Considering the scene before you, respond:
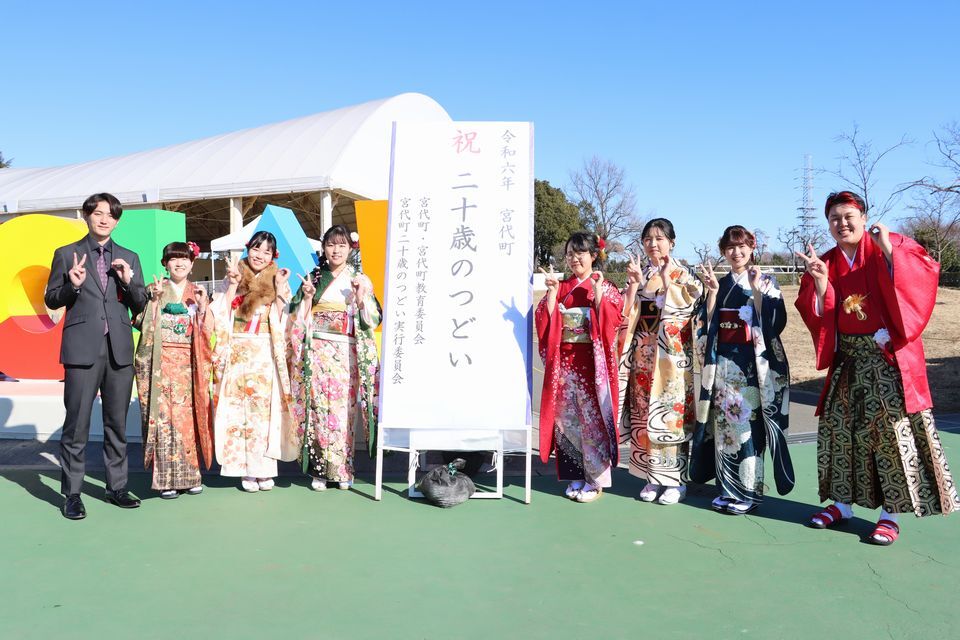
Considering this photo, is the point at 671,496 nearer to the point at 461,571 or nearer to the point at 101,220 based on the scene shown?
the point at 461,571

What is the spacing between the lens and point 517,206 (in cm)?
399

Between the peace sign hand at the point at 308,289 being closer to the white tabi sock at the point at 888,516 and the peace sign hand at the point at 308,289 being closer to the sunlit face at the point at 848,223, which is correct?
the sunlit face at the point at 848,223

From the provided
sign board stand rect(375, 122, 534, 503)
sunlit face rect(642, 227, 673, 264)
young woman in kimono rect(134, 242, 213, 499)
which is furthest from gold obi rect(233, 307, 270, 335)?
sunlit face rect(642, 227, 673, 264)

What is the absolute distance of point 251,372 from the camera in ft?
13.5

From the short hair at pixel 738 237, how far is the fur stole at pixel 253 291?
8.68 ft

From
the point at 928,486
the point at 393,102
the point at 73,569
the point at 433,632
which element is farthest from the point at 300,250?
the point at 393,102

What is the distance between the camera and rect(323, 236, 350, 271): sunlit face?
416cm

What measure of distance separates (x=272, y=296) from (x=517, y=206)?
5.17ft

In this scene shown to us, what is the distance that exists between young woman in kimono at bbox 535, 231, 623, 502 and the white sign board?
17 centimetres

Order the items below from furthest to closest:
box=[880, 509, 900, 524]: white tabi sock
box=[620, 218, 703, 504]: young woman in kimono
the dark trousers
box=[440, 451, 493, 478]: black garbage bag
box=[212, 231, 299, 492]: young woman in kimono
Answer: box=[440, 451, 493, 478]: black garbage bag → box=[212, 231, 299, 492]: young woman in kimono → box=[620, 218, 703, 504]: young woman in kimono → the dark trousers → box=[880, 509, 900, 524]: white tabi sock

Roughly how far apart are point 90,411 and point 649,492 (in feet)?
10.3

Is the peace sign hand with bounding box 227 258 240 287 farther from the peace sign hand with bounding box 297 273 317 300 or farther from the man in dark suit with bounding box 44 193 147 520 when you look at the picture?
the man in dark suit with bounding box 44 193 147 520

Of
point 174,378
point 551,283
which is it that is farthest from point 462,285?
point 174,378

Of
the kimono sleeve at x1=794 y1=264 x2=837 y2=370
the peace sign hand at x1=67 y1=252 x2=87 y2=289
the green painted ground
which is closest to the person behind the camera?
the green painted ground
